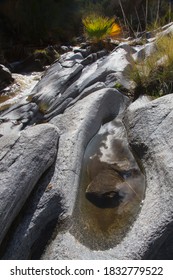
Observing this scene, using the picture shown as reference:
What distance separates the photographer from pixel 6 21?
9.77 metres

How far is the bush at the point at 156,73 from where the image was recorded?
4031 millimetres

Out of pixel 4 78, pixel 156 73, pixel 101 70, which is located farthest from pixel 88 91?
pixel 4 78

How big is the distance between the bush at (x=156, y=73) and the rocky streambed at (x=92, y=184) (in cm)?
24

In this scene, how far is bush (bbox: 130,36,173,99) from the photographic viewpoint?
4031 mm

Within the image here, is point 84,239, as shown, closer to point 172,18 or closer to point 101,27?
point 101,27

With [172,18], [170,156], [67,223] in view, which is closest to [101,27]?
[172,18]

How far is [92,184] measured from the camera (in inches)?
118

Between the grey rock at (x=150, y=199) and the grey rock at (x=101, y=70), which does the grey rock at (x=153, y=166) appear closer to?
the grey rock at (x=150, y=199)

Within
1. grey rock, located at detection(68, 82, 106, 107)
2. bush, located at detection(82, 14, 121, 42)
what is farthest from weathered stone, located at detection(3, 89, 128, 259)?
bush, located at detection(82, 14, 121, 42)

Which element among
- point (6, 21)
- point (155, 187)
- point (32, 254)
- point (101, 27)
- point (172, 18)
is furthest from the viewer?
point (6, 21)

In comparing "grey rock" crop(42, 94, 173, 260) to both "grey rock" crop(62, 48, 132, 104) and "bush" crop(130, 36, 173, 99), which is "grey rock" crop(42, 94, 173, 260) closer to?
"bush" crop(130, 36, 173, 99)

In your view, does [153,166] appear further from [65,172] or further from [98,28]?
[98,28]

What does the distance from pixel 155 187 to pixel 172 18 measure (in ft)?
23.2
